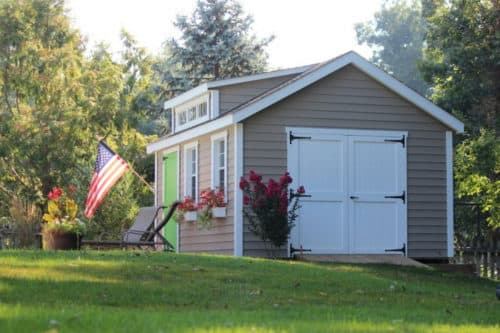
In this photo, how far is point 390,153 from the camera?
20.1 metres

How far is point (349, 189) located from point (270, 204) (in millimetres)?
2167

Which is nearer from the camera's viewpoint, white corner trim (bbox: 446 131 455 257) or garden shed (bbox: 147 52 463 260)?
garden shed (bbox: 147 52 463 260)

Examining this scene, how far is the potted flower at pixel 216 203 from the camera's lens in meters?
19.4

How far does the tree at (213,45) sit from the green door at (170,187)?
1486 cm

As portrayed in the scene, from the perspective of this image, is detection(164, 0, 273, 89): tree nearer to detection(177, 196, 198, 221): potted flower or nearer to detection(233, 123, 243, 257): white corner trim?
detection(177, 196, 198, 221): potted flower

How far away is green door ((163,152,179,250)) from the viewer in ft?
74.3

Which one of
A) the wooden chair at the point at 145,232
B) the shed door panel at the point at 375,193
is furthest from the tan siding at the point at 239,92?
the shed door panel at the point at 375,193

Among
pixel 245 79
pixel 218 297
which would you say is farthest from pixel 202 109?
pixel 218 297

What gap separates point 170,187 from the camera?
916 inches

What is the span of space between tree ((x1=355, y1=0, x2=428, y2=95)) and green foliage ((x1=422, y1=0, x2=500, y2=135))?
44.4m

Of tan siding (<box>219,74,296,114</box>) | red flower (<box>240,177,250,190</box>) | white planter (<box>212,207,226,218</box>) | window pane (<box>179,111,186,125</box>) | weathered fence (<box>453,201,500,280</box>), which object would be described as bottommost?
weathered fence (<box>453,201,500,280</box>)

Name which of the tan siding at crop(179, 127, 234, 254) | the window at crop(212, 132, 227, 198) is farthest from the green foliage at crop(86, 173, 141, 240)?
the window at crop(212, 132, 227, 198)

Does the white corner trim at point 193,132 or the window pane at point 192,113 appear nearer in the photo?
the white corner trim at point 193,132

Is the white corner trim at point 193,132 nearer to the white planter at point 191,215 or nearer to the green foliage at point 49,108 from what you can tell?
the white planter at point 191,215
